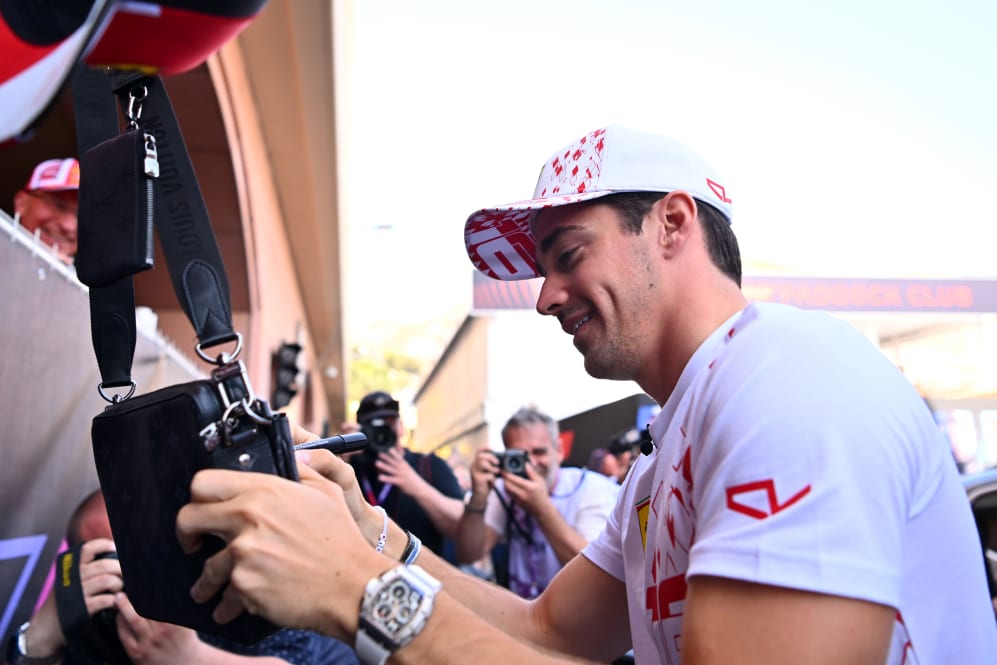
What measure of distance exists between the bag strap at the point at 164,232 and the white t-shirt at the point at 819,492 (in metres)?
0.64

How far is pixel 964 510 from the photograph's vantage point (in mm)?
1190

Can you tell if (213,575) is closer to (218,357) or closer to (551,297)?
(218,357)

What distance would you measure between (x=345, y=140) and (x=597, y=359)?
20.6 ft

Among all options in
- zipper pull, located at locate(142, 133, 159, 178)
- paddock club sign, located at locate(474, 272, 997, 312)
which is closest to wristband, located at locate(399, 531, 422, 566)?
zipper pull, located at locate(142, 133, 159, 178)

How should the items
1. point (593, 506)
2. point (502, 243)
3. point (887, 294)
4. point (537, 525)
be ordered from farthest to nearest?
point (887, 294) < point (537, 525) < point (593, 506) < point (502, 243)

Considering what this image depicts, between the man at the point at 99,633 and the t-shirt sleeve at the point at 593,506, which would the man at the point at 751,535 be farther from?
the t-shirt sleeve at the point at 593,506

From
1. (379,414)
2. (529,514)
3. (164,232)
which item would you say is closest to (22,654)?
(164,232)

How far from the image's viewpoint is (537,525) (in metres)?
4.38

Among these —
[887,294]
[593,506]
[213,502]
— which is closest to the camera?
[213,502]

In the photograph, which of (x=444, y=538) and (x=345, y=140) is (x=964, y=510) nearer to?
(x=444, y=538)

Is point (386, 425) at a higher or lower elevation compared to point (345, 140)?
lower

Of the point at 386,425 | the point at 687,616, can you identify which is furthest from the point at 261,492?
the point at 386,425

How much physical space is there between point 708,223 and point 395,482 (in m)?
2.63

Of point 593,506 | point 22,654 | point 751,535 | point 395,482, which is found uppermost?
point 751,535
